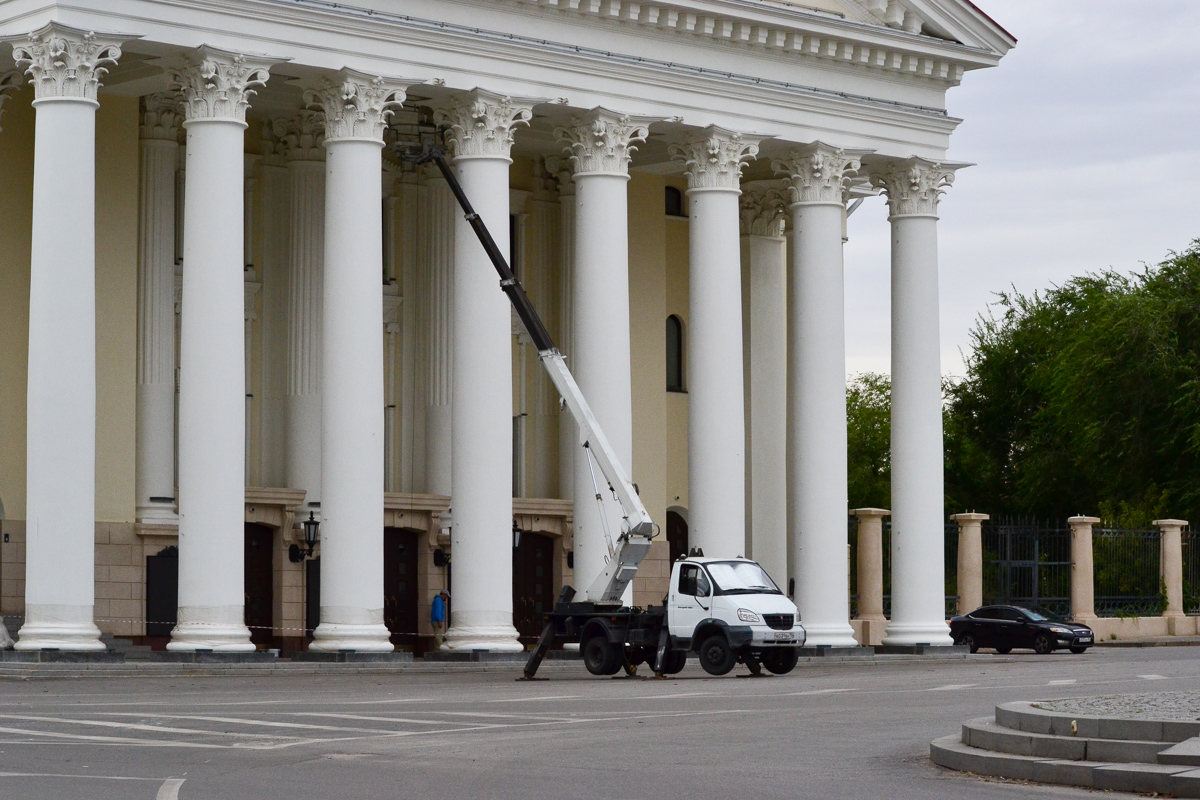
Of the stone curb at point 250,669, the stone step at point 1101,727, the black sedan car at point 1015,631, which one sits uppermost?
the stone step at point 1101,727

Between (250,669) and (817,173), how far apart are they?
15719mm

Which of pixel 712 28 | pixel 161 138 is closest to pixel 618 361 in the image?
pixel 712 28

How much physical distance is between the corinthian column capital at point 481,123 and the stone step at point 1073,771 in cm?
2039

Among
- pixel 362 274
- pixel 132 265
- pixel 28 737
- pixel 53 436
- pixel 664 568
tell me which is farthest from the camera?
pixel 664 568

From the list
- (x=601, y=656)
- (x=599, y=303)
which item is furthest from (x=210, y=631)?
(x=599, y=303)

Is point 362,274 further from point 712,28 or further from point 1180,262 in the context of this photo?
point 1180,262

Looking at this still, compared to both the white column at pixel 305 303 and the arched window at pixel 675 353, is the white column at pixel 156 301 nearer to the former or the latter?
the white column at pixel 305 303

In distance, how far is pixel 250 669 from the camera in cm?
3025

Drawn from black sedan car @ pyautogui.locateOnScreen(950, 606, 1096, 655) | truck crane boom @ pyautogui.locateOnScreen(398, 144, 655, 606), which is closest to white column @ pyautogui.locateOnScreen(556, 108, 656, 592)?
truck crane boom @ pyautogui.locateOnScreen(398, 144, 655, 606)

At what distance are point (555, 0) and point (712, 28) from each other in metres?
3.64

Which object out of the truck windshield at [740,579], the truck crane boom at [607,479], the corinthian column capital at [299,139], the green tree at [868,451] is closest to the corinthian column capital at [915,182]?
the corinthian column capital at [299,139]

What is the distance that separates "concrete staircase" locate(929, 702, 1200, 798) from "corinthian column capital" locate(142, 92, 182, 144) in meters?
23.4

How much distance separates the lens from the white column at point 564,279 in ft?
137

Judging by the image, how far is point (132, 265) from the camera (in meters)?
35.2
